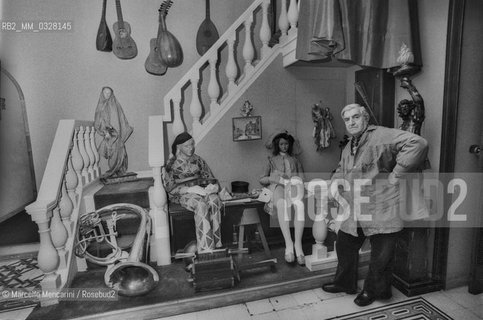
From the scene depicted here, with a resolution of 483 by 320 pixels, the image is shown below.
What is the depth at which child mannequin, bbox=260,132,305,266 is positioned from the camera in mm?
2699

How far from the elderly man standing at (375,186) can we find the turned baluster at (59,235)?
7.31ft

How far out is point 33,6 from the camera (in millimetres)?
3879

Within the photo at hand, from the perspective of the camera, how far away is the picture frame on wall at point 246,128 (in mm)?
3387

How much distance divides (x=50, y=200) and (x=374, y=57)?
268cm

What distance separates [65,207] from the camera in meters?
2.57

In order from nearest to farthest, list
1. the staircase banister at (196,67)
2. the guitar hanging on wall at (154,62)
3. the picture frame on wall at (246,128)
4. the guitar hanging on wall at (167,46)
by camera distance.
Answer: the staircase banister at (196,67) → the picture frame on wall at (246,128) → the guitar hanging on wall at (167,46) → the guitar hanging on wall at (154,62)

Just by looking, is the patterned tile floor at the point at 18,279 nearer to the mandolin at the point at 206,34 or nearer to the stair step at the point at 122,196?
the stair step at the point at 122,196

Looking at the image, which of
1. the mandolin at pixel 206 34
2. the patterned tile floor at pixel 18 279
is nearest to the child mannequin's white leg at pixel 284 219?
the patterned tile floor at pixel 18 279

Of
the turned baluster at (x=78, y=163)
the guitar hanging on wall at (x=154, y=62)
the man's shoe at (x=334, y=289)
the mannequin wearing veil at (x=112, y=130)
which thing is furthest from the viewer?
the guitar hanging on wall at (x=154, y=62)

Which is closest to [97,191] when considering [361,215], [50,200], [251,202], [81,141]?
[81,141]

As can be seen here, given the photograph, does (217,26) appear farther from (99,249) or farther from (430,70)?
(99,249)

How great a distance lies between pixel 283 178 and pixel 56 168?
1972 mm

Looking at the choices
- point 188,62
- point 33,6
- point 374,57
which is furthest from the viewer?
point 188,62

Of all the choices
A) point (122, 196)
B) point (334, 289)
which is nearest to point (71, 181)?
point (122, 196)
